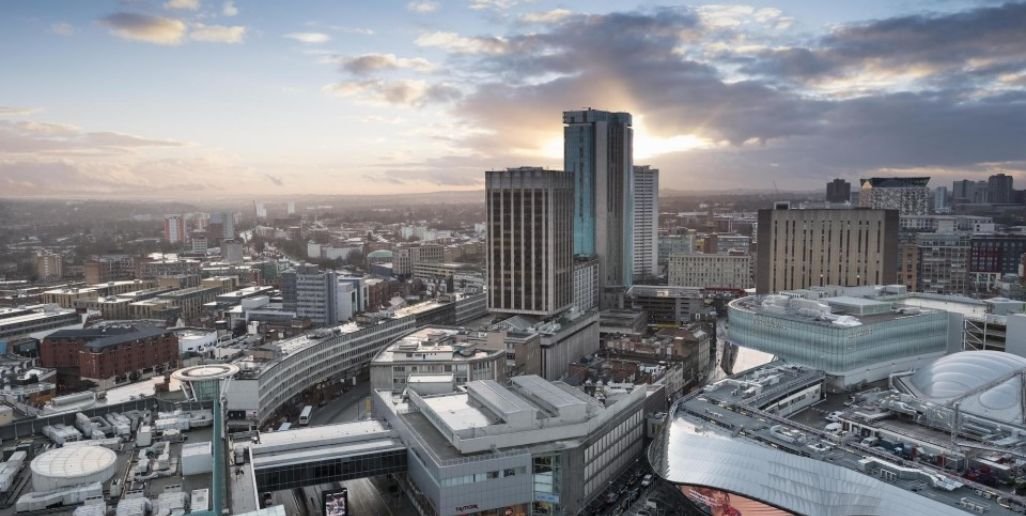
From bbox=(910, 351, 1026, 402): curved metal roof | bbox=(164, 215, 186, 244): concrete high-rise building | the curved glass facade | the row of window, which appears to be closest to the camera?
the row of window

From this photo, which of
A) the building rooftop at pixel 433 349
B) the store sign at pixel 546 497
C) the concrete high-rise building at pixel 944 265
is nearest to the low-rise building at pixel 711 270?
the concrete high-rise building at pixel 944 265

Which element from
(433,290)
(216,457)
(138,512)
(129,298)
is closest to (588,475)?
(216,457)

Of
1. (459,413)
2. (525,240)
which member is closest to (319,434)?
(459,413)

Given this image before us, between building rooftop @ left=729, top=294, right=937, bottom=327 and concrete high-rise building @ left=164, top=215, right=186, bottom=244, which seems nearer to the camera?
building rooftop @ left=729, top=294, right=937, bottom=327

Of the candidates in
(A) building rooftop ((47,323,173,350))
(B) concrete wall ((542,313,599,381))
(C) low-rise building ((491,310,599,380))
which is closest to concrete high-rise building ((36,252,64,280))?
(A) building rooftop ((47,323,173,350))

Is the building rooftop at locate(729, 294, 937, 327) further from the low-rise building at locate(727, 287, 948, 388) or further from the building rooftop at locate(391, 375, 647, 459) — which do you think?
the building rooftop at locate(391, 375, 647, 459)

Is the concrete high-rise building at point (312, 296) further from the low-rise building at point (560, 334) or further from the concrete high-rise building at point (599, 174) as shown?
the concrete high-rise building at point (599, 174)
